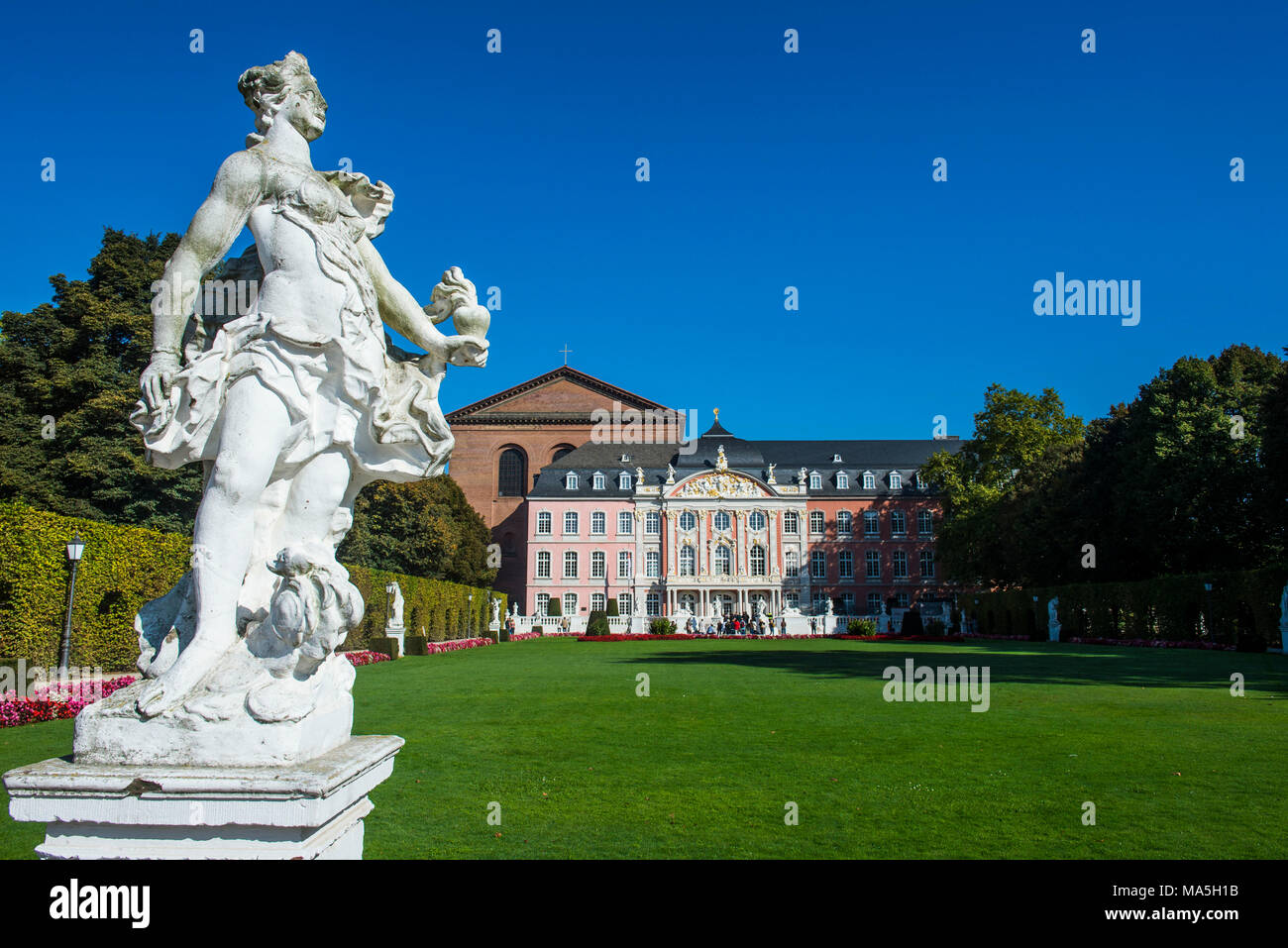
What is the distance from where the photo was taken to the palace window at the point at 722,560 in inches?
2594

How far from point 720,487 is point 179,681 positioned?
64.6 metres

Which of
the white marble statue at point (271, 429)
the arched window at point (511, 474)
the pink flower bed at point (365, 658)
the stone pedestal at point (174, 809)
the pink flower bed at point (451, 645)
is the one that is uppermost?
the arched window at point (511, 474)

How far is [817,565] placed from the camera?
220 feet

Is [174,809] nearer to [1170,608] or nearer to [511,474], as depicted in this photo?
[1170,608]

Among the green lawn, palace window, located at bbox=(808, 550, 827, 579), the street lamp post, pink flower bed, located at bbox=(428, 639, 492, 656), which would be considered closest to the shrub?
pink flower bed, located at bbox=(428, 639, 492, 656)

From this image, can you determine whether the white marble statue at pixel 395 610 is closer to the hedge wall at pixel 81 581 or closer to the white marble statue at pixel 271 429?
the hedge wall at pixel 81 581

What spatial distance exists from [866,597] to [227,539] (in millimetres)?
67321

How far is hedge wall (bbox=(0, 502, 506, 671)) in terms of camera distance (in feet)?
48.4

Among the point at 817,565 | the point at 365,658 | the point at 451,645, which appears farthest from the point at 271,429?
the point at 817,565

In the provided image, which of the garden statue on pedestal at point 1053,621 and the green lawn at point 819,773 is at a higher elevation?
the green lawn at point 819,773

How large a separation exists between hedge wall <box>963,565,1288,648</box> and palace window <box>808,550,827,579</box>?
83.5 feet

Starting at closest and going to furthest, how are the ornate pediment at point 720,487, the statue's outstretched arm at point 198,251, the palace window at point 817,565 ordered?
the statue's outstretched arm at point 198,251 < the ornate pediment at point 720,487 < the palace window at point 817,565

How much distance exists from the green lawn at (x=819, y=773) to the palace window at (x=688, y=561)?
52.3 m

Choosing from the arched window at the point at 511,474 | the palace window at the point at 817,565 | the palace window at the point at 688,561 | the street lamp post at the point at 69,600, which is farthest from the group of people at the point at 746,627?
the street lamp post at the point at 69,600
